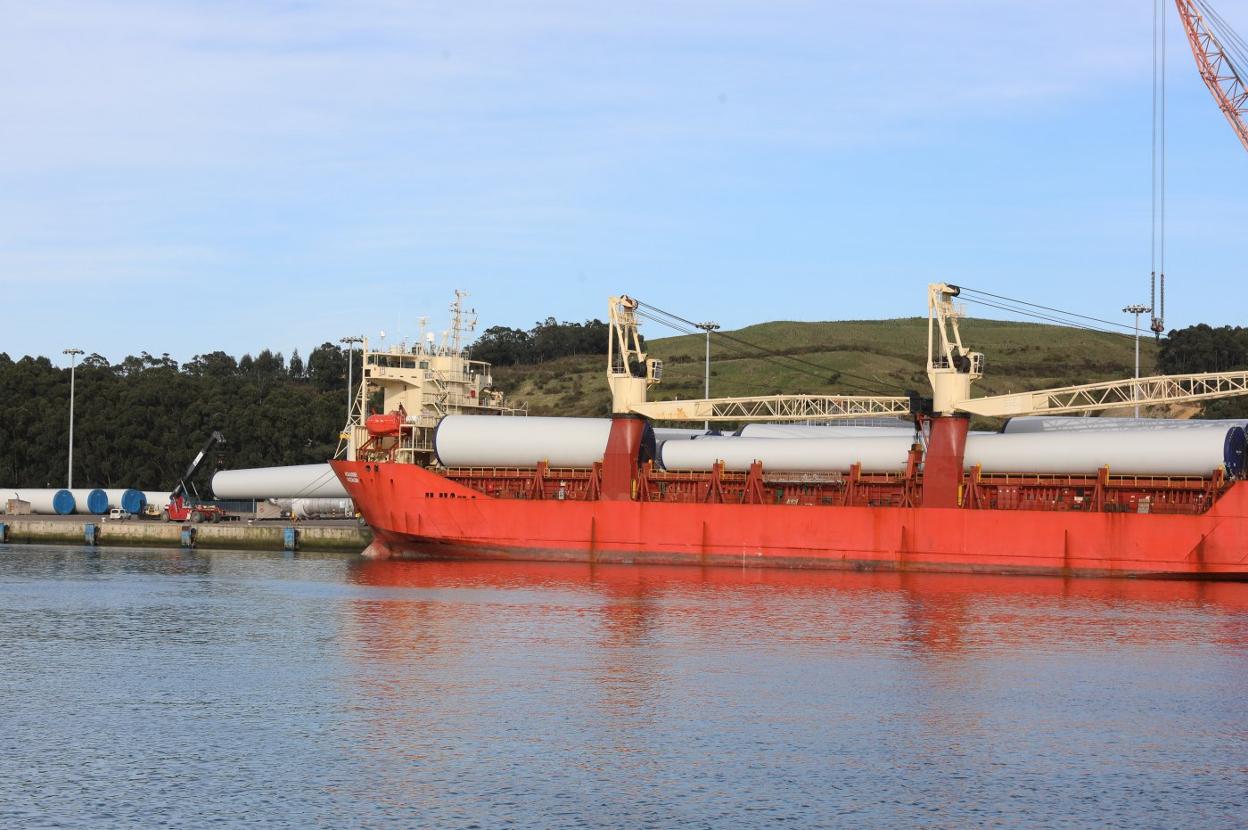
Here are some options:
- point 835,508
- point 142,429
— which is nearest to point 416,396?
point 835,508

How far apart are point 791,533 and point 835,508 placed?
5.95 feet

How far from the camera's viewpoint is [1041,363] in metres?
130

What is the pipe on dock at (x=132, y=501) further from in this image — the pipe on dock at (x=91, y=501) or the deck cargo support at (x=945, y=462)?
the deck cargo support at (x=945, y=462)

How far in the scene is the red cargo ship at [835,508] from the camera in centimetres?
4569

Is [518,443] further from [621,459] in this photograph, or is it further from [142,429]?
[142,429]

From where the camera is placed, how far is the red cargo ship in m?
45.7

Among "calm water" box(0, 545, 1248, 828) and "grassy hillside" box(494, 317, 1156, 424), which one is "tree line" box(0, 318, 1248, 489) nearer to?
"grassy hillside" box(494, 317, 1156, 424)

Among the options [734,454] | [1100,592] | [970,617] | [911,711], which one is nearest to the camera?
[911,711]

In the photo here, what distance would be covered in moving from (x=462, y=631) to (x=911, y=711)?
12.6 m

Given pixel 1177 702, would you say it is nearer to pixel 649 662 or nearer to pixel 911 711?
pixel 911 711

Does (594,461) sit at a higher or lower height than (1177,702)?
higher

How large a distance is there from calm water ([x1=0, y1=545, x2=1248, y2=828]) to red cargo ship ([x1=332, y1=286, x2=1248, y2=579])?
14.1 ft

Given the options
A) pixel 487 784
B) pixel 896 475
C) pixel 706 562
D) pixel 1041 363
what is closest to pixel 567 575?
pixel 706 562

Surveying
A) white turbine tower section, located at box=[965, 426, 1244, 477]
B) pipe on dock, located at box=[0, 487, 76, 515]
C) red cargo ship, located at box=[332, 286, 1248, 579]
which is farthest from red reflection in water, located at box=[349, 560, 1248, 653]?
pipe on dock, located at box=[0, 487, 76, 515]
